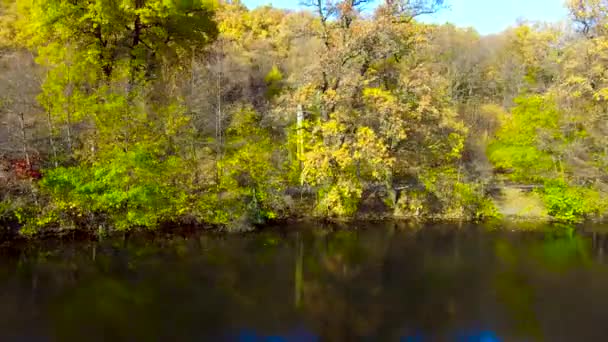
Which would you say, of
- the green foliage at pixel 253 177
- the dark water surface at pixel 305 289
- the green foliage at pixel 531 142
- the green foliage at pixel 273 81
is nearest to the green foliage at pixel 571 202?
the green foliage at pixel 531 142

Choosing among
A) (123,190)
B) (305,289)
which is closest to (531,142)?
(305,289)

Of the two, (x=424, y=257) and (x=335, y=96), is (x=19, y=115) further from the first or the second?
(x=424, y=257)

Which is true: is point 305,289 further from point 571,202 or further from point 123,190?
point 571,202

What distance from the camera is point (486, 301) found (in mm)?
12891

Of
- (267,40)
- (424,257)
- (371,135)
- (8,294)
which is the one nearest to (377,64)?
(371,135)

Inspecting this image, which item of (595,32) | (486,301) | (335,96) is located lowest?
(486,301)

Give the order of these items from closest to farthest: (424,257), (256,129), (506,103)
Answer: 1. (424,257)
2. (256,129)
3. (506,103)

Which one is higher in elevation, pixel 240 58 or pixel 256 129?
pixel 240 58

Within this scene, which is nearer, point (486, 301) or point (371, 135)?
point (486, 301)

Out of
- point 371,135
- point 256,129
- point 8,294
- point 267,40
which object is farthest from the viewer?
point 267,40

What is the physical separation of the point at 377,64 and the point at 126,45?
→ 11534 millimetres

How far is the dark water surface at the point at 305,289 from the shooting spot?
11.0 meters

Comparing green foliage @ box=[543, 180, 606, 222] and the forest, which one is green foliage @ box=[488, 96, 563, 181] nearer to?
the forest

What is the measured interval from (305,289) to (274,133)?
13389mm
